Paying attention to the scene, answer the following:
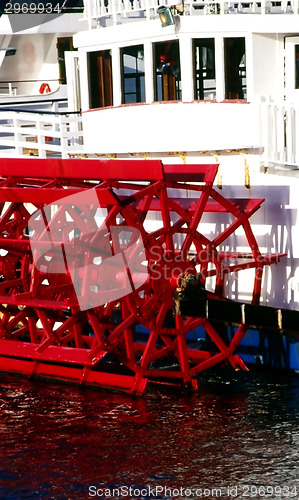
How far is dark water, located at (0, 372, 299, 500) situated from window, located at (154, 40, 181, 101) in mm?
3605

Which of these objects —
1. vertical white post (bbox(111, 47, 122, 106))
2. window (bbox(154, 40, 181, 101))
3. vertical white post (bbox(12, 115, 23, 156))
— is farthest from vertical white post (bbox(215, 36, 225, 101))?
vertical white post (bbox(12, 115, 23, 156))

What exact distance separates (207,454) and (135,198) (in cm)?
323

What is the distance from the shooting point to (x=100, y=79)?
49.0ft

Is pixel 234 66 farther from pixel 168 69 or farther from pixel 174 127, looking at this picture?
pixel 174 127

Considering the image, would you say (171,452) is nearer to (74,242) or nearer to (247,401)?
(247,401)

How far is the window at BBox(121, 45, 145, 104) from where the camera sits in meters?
14.3

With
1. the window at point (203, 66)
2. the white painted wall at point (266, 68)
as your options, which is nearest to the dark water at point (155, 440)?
the white painted wall at point (266, 68)

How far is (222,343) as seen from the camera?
43.3ft

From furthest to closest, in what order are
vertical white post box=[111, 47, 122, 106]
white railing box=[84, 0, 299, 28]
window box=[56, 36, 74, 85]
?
window box=[56, 36, 74, 85] → vertical white post box=[111, 47, 122, 106] → white railing box=[84, 0, 299, 28]

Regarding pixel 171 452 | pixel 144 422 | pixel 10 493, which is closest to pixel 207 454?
pixel 171 452

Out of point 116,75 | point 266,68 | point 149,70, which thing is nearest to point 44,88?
point 116,75

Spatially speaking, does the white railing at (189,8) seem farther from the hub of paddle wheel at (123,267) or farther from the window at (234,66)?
the hub of paddle wheel at (123,267)

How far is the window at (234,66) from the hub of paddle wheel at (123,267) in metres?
1.13

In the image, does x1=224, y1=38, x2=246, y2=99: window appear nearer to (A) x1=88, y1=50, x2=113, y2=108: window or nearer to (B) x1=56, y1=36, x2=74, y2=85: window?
(A) x1=88, y1=50, x2=113, y2=108: window
